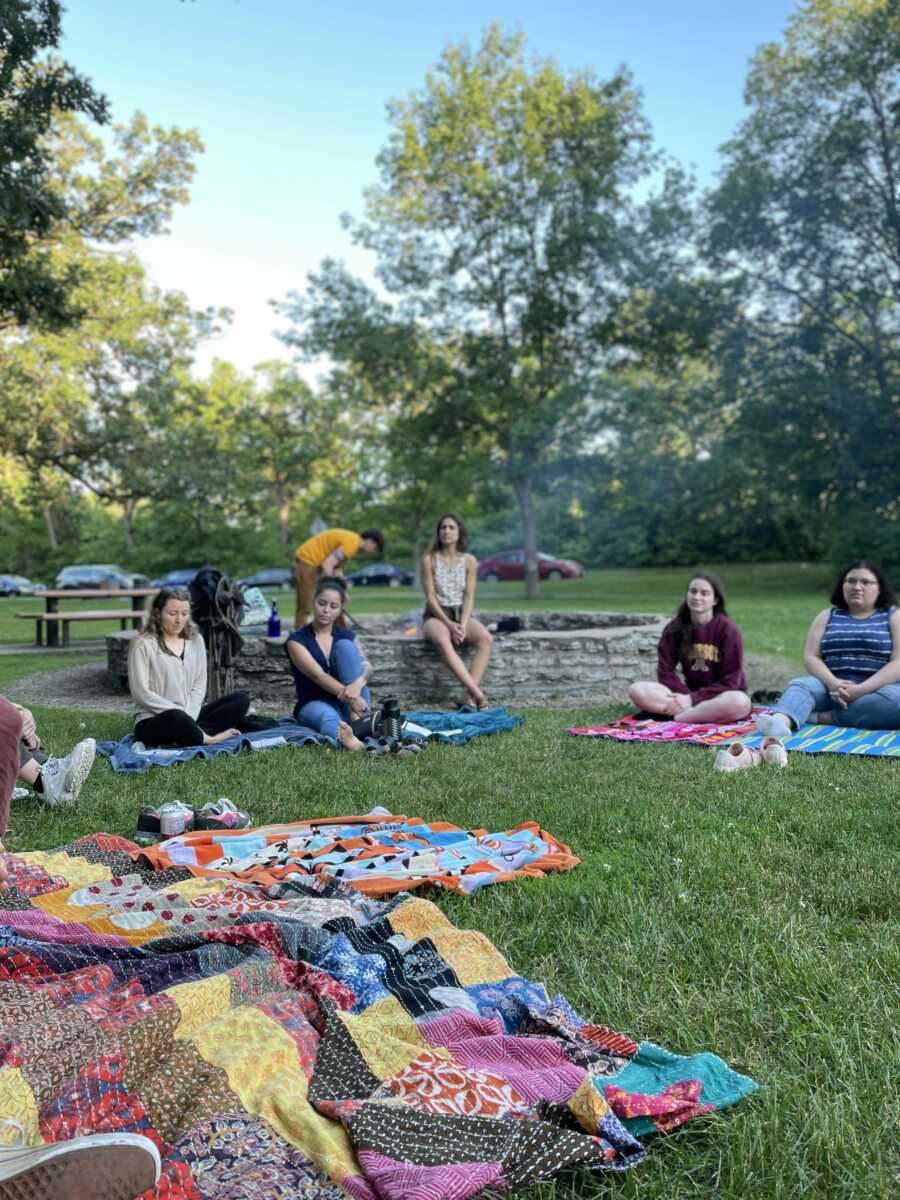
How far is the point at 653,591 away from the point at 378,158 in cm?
1242

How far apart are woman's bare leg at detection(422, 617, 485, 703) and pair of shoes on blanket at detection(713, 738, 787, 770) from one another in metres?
2.64

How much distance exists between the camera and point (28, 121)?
866 cm

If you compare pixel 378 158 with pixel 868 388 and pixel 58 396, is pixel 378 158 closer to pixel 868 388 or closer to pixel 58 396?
pixel 58 396

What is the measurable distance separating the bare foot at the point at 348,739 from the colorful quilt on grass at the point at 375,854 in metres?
1.84

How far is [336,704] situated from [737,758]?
2610 mm

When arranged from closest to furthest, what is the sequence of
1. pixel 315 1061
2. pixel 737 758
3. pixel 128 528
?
pixel 315 1061
pixel 737 758
pixel 128 528

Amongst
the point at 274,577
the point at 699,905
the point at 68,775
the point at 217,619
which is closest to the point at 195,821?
the point at 68,775

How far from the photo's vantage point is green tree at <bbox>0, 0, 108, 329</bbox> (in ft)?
24.1

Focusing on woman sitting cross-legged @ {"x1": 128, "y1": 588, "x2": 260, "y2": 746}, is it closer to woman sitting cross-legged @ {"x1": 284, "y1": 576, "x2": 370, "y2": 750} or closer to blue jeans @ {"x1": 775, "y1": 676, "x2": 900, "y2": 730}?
woman sitting cross-legged @ {"x1": 284, "y1": 576, "x2": 370, "y2": 750}

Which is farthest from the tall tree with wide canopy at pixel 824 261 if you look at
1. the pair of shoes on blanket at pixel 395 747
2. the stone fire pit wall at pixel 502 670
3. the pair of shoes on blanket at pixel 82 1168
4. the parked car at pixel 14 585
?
the pair of shoes on blanket at pixel 82 1168

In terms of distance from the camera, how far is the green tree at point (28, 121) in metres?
7.35

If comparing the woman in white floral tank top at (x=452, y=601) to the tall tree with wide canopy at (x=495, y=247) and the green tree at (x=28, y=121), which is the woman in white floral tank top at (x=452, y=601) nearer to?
the green tree at (x=28, y=121)

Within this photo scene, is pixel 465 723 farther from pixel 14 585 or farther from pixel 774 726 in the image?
pixel 14 585

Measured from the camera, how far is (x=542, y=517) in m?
41.2
